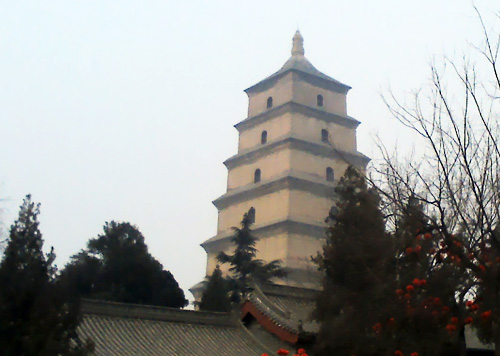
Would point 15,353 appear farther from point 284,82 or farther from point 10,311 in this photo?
point 284,82

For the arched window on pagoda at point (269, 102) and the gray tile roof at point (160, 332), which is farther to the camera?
the arched window on pagoda at point (269, 102)

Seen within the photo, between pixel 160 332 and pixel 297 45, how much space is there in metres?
26.3

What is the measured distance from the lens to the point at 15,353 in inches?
402

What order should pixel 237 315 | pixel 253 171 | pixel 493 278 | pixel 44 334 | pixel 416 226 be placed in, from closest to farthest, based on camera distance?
pixel 493 278
pixel 44 334
pixel 416 226
pixel 237 315
pixel 253 171

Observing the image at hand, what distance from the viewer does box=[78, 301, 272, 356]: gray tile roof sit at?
1512cm

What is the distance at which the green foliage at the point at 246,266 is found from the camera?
27814 millimetres

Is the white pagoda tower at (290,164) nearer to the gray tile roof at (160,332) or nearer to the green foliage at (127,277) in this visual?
the green foliage at (127,277)

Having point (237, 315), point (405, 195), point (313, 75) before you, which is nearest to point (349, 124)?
point (313, 75)

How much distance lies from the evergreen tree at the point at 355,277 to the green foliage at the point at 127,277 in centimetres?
1378

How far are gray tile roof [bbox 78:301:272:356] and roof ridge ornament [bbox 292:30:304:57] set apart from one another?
2427 cm

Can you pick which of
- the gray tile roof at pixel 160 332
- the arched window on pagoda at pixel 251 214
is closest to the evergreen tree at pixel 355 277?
the gray tile roof at pixel 160 332

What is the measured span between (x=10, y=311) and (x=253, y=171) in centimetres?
2559

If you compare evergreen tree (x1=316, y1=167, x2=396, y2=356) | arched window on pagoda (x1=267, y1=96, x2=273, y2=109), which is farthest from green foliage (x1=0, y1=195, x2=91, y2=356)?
arched window on pagoda (x1=267, y1=96, x2=273, y2=109)

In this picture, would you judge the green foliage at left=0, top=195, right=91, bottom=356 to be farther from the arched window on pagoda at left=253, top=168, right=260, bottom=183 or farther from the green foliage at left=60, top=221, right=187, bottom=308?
the arched window on pagoda at left=253, top=168, right=260, bottom=183
